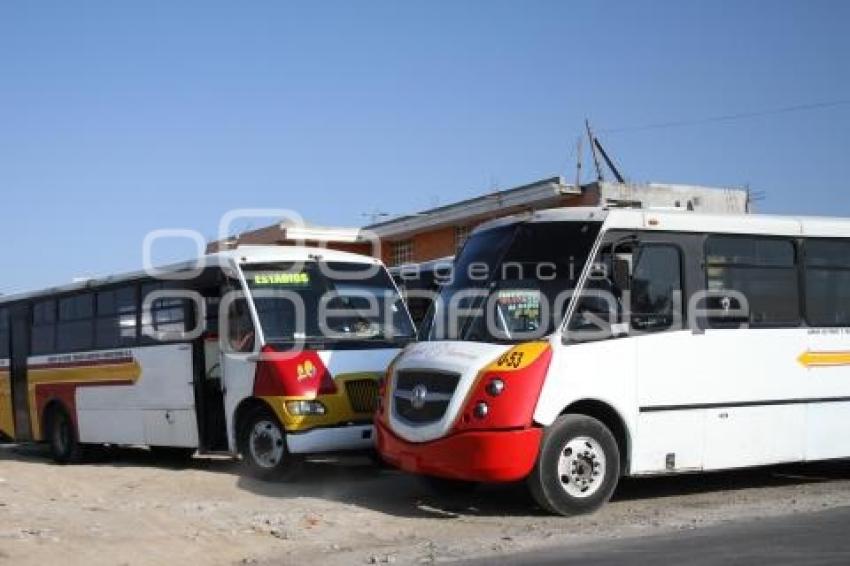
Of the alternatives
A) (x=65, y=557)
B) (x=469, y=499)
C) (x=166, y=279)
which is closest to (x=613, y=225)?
(x=469, y=499)

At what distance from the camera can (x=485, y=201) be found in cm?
3459

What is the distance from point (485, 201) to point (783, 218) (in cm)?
2313

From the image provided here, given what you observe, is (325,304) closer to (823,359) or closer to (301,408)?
(301,408)

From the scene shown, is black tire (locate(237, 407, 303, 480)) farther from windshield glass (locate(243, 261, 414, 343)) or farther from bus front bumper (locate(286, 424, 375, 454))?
windshield glass (locate(243, 261, 414, 343))

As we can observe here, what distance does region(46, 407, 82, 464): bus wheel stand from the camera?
16906mm

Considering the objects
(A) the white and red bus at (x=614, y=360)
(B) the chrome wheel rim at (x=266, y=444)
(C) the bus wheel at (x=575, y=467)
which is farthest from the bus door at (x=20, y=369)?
(C) the bus wheel at (x=575, y=467)

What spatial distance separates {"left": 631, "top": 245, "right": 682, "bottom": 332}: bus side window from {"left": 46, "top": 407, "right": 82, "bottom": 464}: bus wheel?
402 inches

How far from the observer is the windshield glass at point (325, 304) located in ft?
42.2

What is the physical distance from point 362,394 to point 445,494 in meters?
1.80

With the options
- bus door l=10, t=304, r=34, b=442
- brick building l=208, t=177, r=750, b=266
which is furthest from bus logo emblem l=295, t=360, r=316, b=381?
brick building l=208, t=177, r=750, b=266

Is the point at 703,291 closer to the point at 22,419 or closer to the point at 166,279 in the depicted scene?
the point at 166,279

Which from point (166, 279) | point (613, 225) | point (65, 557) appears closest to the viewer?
point (65, 557)

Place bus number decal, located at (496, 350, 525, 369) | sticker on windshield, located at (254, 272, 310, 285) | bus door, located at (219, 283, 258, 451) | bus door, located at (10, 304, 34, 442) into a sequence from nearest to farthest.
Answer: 1. bus number decal, located at (496, 350, 525, 369)
2. bus door, located at (219, 283, 258, 451)
3. sticker on windshield, located at (254, 272, 310, 285)
4. bus door, located at (10, 304, 34, 442)

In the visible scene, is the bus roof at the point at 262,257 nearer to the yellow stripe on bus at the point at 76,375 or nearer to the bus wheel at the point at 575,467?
the yellow stripe on bus at the point at 76,375
